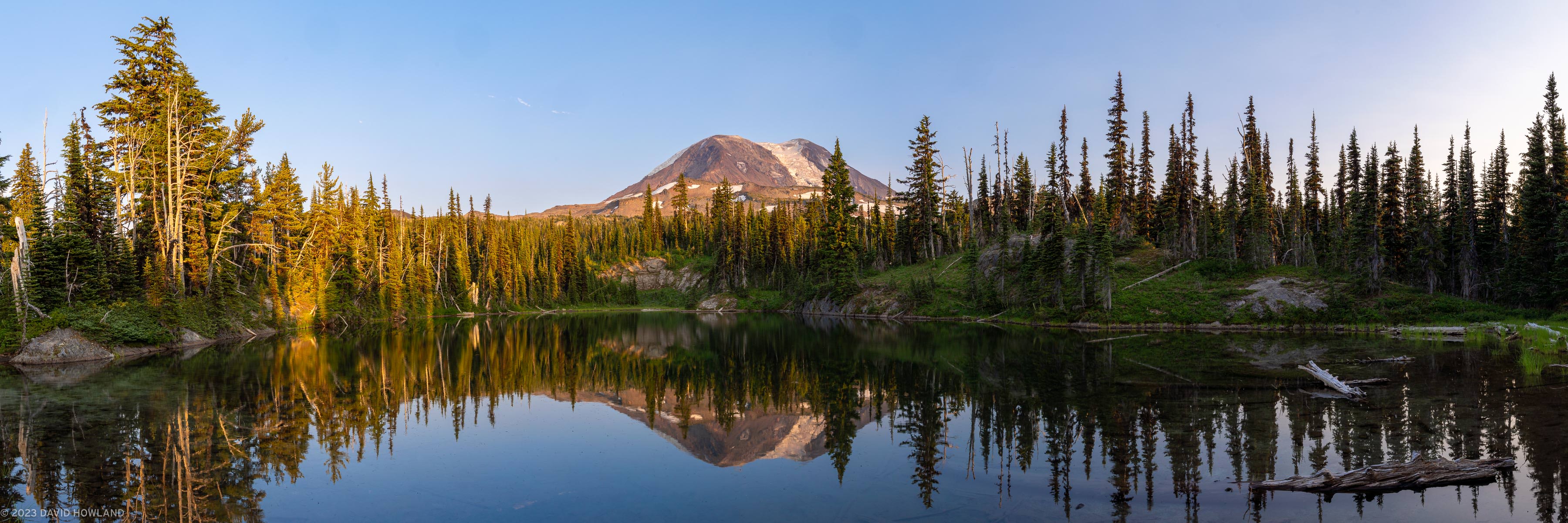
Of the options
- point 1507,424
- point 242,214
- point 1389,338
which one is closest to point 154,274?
point 242,214

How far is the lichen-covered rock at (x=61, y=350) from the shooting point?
27234 millimetres

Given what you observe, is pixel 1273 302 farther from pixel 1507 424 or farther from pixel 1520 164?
pixel 1507 424

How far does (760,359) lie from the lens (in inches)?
1230

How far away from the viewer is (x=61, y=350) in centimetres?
2786

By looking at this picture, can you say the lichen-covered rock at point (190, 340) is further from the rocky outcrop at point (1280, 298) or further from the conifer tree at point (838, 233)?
the rocky outcrop at point (1280, 298)

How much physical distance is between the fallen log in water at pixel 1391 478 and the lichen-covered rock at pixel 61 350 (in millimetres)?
39708

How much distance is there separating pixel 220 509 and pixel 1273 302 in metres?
49.8

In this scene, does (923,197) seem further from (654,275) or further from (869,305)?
(654,275)

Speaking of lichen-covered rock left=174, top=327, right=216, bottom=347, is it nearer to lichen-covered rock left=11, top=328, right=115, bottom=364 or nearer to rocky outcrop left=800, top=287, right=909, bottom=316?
lichen-covered rock left=11, top=328, right=115, bottom=364

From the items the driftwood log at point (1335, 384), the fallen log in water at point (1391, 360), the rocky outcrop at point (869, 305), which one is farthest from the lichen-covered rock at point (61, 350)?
the rocky outcrop at point (869, 305)

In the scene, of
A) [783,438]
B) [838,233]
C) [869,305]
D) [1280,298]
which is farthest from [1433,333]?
[838,233]

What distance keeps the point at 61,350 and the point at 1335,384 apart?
146ft

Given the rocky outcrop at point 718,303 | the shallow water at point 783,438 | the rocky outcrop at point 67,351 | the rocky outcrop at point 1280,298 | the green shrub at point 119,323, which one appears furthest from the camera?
the rocky outcrop at point 718,303

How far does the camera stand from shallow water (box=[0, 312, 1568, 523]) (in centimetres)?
1022
